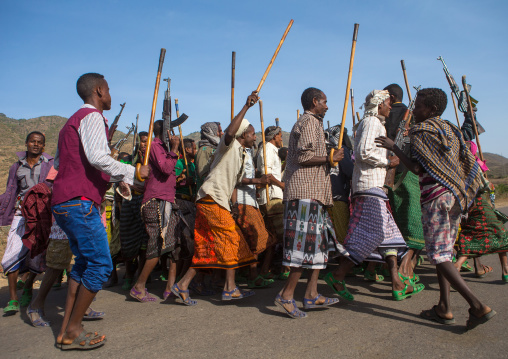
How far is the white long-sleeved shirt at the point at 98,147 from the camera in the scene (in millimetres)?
3229

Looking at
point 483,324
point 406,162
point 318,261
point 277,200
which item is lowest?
point 483,324

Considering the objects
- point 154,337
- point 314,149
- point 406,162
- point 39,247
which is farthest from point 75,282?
point 406,162

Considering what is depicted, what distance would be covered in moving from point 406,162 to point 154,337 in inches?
105

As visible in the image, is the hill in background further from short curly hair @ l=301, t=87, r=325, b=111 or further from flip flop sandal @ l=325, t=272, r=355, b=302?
flip flop sandal @ l=325, t=272, r=355, b=302

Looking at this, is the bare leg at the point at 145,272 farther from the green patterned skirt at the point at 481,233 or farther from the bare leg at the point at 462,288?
the green patterned skirt at the point at 481,233

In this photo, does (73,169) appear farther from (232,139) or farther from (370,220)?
(370,220)

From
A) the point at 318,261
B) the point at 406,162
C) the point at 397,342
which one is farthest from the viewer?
the point at 318,261

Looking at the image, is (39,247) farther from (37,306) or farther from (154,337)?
(154,337)

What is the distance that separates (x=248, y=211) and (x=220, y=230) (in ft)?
2.17

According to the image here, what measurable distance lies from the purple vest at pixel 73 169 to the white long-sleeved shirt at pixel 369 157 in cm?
256

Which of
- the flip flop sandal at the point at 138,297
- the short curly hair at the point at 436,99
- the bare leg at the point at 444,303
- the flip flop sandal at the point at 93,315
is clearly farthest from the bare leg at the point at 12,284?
the short curly hair at the point at 436,99

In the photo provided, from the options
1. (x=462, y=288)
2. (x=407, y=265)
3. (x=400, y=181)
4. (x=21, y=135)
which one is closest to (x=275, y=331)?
(x=462, y=288)

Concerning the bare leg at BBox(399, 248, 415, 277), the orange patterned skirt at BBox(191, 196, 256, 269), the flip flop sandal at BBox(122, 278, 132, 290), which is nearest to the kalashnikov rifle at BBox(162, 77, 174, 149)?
the orange patterned skirt at BBox(191, 196, 256, 269)

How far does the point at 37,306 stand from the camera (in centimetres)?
408
